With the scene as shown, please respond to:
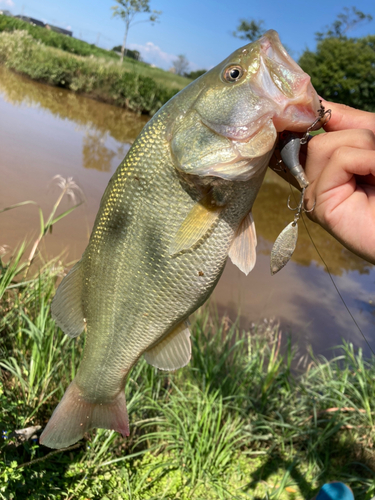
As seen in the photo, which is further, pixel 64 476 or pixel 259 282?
pixel 259 282

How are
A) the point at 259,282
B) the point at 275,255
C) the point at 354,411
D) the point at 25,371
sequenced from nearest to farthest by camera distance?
the point at 275,255
the point at 25,371
the point at 354,411
the point at 259,282

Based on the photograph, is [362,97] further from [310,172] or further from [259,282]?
[310,172]

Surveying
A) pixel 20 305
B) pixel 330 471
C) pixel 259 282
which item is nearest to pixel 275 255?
pixel 20 305

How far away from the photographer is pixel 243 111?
1.31 meters

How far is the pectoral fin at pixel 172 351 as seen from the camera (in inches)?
66.2

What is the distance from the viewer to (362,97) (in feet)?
89.4

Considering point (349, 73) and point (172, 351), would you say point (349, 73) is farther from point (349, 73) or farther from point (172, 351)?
point (172, 351)

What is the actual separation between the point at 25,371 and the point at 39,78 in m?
22.7

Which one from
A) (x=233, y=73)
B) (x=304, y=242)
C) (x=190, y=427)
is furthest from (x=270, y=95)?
(x=304, y=242)

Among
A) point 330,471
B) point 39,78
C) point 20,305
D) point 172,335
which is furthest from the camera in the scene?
point 39,78

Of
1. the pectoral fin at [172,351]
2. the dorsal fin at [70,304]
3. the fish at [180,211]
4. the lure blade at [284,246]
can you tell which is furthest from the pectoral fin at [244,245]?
the dorsal fin at [70,304]

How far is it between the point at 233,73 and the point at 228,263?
612cm

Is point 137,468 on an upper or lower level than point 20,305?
lower

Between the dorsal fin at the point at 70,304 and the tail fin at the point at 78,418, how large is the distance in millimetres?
324
